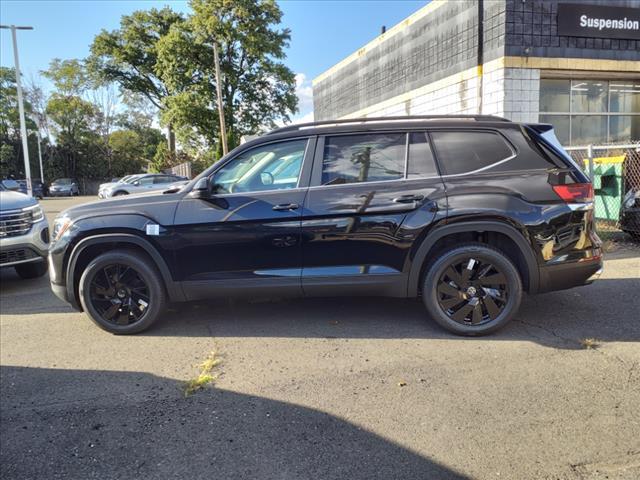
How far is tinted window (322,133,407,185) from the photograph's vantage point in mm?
4227

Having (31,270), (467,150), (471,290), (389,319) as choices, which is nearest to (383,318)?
(389,319)

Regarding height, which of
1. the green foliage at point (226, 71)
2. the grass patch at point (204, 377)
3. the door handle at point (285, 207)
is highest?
the green foliage at point (226, 71)

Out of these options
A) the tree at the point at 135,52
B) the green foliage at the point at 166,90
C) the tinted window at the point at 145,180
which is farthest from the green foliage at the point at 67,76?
the tinted window at the point at 145,180

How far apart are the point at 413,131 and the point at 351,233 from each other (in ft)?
3.56

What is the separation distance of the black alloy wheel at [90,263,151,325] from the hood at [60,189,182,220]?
509 mm

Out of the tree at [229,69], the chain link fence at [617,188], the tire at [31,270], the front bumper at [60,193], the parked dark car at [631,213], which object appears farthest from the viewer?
the front bumper at [60,193]

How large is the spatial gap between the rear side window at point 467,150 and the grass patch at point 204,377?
2.49m

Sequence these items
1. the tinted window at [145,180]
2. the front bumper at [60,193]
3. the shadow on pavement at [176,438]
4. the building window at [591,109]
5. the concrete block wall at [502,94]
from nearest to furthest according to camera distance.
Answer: the shadow on pavement at [176,438]
the concrete block wall at [502,94]
the building window at [591,109]
the tinted window at [145,180]
the front bumper at [60,193]

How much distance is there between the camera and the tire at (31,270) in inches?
280

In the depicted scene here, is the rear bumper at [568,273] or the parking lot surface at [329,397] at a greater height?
the rear bumper at [568,273]

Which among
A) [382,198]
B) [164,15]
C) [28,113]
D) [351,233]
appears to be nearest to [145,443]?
[351,233]

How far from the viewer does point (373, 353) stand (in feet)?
12.8

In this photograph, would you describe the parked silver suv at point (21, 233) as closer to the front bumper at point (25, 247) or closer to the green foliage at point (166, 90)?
the front bumper at point (25, 247)

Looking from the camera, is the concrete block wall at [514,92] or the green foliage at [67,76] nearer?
the concrete block wall at [514,92]
